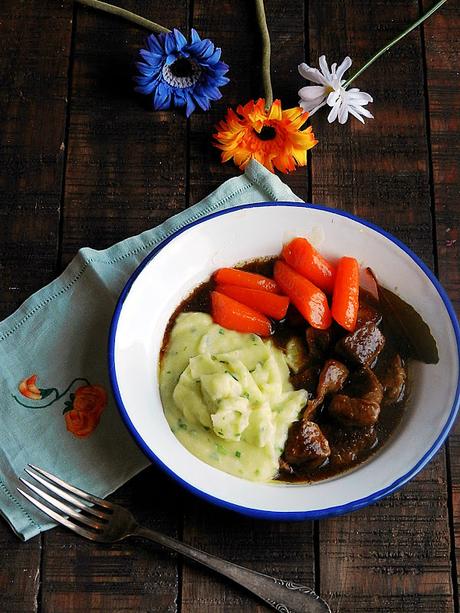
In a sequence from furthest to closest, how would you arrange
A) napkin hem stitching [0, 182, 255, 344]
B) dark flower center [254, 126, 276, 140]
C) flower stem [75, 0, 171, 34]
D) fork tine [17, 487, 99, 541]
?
flower stem [75, 0, 171, 34], dark flower center [254, 126, 276, 140], napkin hem stitching [0, 182, 255, 344], fork tine [17, 487, 99, 541]

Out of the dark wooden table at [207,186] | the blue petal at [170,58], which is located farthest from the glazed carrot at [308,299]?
the blue petal at [170,58]

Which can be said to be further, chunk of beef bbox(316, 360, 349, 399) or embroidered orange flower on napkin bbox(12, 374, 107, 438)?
embroidered orange flower on napkin bbox(12, 374, 107, 438)

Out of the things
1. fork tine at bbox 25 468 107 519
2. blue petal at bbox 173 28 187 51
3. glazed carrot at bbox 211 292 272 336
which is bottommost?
fork tine at bbox 25 468 107 519

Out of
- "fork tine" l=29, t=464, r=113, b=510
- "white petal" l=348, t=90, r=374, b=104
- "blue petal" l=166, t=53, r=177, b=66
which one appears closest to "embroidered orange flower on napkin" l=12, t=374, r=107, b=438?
"fork tine" l=29, t=464, r=113, b=510

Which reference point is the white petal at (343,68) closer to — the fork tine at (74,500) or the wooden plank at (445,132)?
the wooden plank at (445,132)

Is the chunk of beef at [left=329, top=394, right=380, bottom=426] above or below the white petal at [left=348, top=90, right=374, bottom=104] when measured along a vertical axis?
below

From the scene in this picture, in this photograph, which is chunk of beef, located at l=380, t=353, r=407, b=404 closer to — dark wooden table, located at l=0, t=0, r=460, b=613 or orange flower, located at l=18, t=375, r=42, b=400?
dark wooden table, located at l=0, t=0, r=460, b=613

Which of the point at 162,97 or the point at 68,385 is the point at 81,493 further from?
the point at 162,97

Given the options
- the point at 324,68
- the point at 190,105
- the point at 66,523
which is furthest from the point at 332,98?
the point at 66,523
